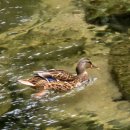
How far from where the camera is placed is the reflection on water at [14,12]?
11.3 metres

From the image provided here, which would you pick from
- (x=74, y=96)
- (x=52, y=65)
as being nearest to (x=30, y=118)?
(x=74, y=96)

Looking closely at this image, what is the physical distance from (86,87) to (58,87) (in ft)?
1.56

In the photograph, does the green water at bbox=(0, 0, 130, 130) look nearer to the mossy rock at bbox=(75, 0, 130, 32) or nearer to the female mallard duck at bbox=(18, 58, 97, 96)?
the female mallard duck at bbox=(18, 58, 97, 96)

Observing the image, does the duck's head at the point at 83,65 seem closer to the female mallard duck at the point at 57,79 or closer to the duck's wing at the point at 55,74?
the female mallard duck at the point at 57,79

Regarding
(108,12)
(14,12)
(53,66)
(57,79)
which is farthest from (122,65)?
(14,12)

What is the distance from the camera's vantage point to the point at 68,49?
380 inches

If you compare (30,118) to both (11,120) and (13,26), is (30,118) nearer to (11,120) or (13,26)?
(11,120)

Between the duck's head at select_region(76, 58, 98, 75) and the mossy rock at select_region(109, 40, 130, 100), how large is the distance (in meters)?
0.40

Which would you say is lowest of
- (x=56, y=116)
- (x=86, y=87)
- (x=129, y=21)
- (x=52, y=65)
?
(x=56, y=116)

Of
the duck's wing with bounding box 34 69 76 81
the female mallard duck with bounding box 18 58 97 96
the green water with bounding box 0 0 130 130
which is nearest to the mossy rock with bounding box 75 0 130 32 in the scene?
the green water with bounding box 0 0 130 130

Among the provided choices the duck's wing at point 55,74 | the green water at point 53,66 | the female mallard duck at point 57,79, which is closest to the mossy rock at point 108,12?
the green water at point 53,66

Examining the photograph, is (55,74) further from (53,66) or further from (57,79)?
(53,66)

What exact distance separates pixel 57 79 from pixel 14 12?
3988mm

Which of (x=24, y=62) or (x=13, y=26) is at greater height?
(x=13, y=26)
